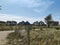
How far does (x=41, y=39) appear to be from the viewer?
48.3ft

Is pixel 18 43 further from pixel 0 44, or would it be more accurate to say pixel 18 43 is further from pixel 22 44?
pixel 0 44

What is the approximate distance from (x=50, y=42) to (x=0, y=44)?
5.01 meters

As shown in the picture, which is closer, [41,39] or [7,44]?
[41,39]

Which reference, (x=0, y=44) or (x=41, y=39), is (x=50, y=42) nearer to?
(x=41, y=39)

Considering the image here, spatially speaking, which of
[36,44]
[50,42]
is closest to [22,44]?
[36,44]

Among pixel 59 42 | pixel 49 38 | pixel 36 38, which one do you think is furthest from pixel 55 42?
pixel 36 38

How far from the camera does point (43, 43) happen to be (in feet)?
43.3

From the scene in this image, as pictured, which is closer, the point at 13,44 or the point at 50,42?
the point at 50,42

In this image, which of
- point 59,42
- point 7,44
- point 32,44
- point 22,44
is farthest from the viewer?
point 7,44

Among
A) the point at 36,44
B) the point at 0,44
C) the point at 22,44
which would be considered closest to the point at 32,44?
the point at 36,44

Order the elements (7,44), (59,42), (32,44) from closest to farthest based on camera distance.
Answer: (59,42) < (32,44) < (7,44)

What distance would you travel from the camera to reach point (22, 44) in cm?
1461

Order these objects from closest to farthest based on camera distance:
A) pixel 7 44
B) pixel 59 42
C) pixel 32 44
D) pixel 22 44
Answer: pixel 59 42, pixel 32 44, pixel 22 44, pixel 7 44

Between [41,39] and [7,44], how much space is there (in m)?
3.05
